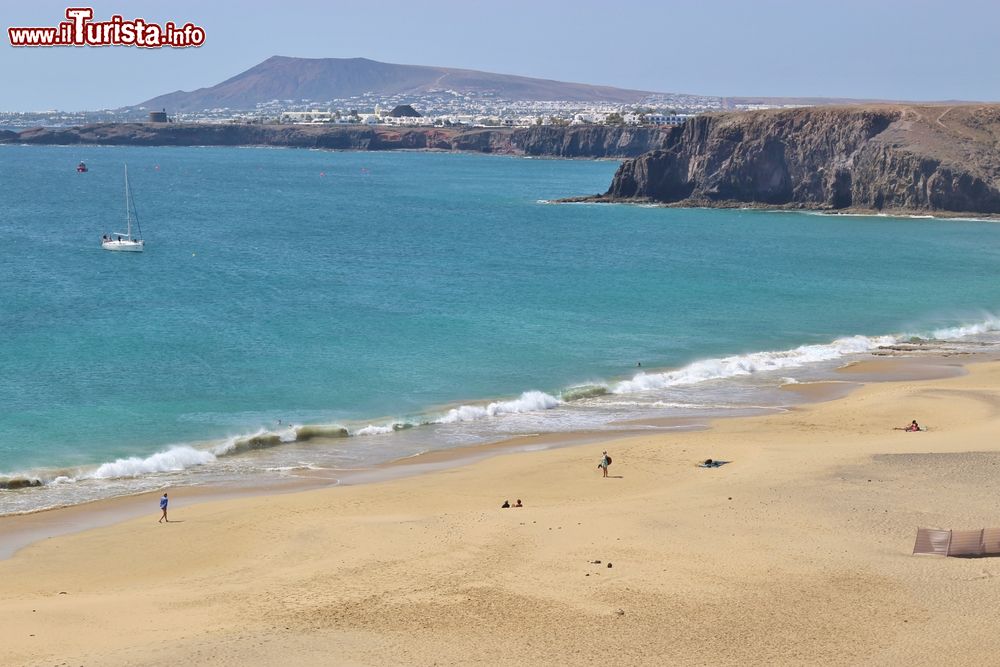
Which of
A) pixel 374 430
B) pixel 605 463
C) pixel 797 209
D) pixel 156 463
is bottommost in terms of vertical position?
pixel 156 463

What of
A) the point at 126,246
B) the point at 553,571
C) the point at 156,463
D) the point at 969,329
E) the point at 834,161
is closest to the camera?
the point at 553,571

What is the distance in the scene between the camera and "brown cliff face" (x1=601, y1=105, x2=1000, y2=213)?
3799 inches

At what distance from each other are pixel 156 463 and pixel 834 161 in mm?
83099

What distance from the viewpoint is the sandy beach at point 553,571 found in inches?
727

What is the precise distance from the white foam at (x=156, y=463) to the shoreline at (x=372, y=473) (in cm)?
178

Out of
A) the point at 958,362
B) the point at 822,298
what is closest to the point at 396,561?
the point at 958,362

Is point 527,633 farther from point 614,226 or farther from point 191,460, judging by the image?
point 614,226

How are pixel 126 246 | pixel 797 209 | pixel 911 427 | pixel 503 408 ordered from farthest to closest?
pixel 797 209 → pixel 126 246 → pixel 503 408 → pixel 911 427

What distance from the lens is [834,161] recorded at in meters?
102

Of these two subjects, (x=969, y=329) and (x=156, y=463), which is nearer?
(x=156, y=463)

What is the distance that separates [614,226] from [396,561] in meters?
71.7

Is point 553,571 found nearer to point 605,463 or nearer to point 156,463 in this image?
point 605,463

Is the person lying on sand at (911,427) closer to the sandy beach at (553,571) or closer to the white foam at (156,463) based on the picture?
the sandy beach at (553,571)

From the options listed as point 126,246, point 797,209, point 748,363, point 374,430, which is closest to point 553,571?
point 374,430
